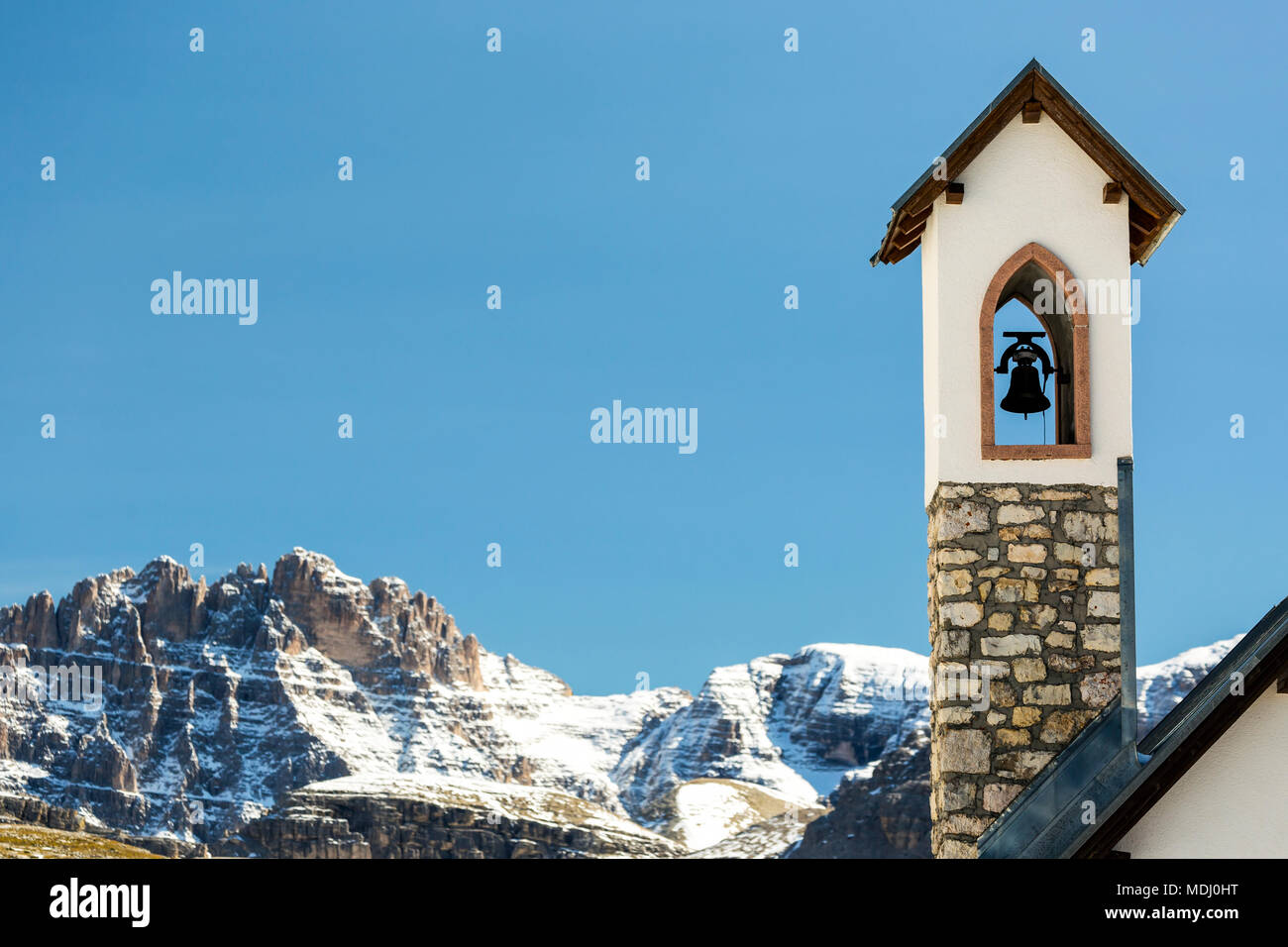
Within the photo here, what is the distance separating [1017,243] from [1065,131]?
1.18m

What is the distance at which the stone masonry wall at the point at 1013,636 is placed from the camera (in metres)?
13.3

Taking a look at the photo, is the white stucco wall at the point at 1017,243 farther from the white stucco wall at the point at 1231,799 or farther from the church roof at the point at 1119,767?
the white stucco wall at the point at 1231,799

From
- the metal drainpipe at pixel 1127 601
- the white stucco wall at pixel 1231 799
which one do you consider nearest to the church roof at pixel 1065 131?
the metal drainpipe at pixel 1127 601

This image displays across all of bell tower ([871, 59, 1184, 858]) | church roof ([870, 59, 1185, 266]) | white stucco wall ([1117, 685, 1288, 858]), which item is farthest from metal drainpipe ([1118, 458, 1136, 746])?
church roof ([870, 59, 1185, 266])

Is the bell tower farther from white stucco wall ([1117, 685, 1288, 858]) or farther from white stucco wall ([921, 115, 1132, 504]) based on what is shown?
white stucco wall ([1117, 685, 1288, 858])

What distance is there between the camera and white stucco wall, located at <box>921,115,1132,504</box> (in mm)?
14289

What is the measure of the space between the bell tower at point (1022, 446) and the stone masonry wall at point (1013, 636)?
A: 0.01m

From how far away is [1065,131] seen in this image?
14625 millimetres

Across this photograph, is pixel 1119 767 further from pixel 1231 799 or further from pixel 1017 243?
pixel 1017 243

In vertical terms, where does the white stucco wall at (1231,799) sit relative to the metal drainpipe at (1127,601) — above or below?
below

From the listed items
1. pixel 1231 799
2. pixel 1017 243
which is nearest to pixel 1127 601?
pixel 1231 799
